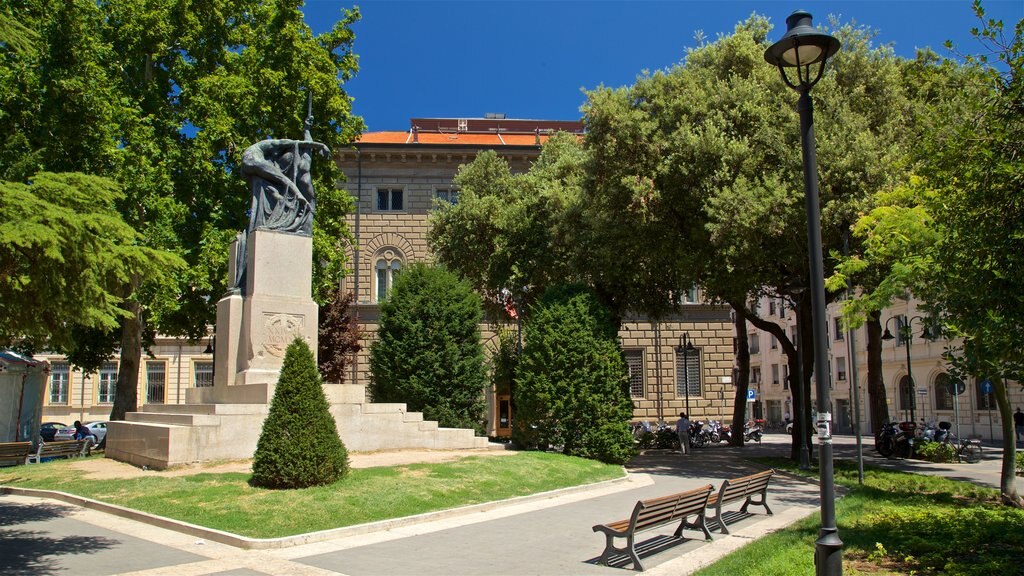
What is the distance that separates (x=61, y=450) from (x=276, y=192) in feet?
34.6

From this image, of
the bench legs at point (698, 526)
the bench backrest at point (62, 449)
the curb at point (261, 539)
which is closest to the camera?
the curb at point (261, 539)

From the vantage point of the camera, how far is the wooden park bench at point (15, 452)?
735 inches

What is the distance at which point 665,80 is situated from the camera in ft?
70.9

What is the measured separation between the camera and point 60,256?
7.32 m

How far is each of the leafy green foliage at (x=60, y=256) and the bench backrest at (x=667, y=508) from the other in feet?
21.1

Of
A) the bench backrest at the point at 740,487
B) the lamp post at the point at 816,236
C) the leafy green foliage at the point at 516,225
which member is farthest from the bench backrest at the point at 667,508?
the leafy green foliage at the point at 516,225

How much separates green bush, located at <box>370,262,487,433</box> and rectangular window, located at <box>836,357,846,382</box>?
124 feet

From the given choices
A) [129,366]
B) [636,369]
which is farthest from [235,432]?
[636,369]

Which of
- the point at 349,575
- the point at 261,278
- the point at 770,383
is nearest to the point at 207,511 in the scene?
the point at 349,575

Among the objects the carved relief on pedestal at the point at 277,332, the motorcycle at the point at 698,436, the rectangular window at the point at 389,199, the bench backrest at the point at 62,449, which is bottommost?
the motorcycle at the point at 698,436

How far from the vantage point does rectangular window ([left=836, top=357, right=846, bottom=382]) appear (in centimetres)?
5459

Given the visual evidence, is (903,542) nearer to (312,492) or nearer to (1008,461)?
(1008,461)

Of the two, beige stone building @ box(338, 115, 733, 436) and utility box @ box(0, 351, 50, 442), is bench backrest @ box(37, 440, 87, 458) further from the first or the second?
beige stone building @ box(338, 115, 733, 436)

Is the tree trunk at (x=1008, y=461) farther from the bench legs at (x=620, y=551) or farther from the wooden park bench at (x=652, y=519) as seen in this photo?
the bench legs at (x=620, y=551)
